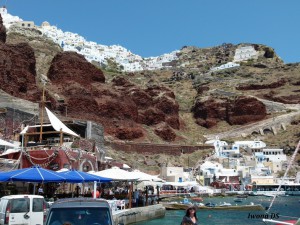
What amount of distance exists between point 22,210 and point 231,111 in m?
110

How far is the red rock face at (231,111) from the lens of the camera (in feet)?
396

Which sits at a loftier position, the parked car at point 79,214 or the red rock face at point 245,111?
Result: the red rock face at point 245,111

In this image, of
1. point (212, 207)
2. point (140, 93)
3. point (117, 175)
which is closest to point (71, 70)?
point (140, 93)

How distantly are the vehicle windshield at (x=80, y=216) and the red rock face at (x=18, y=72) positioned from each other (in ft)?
196

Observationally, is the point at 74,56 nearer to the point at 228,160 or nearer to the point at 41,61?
the point at 41,61

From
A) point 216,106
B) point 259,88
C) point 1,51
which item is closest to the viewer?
point 1,51

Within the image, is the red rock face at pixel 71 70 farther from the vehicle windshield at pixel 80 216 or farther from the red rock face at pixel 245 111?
the vehicle windshield at pixel 80 216

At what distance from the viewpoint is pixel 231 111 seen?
122m

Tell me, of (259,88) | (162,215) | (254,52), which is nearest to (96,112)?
(162,215)

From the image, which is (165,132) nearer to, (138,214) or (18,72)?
(18,72)

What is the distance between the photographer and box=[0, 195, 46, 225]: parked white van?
50.5 feet

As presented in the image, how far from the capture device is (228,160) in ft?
318

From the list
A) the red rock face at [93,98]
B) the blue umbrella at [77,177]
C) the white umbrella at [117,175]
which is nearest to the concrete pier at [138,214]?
the white umbrella at [117,175]

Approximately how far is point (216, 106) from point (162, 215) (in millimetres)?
90367
